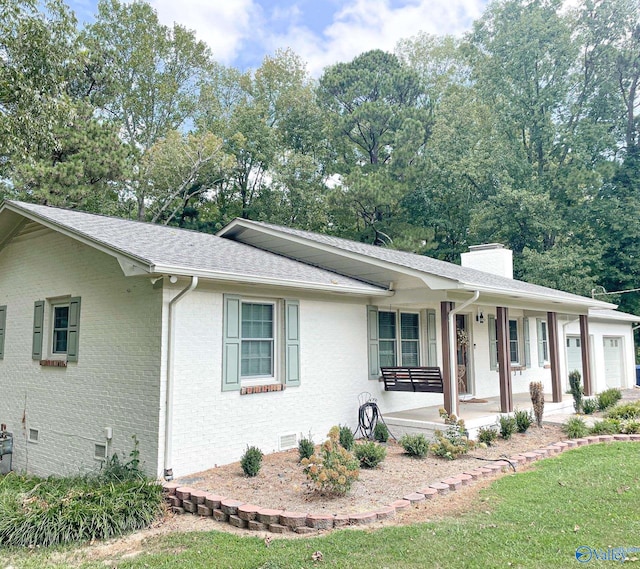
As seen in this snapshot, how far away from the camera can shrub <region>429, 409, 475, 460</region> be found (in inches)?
293

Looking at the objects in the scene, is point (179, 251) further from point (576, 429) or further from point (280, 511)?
point (576, 429)

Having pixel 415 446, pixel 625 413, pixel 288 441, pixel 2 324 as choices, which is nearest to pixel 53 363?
pixel 2 324

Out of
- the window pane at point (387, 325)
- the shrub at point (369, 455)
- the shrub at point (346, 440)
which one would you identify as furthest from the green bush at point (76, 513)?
the window pane at point (387, 325)

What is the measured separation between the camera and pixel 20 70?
10164 mm

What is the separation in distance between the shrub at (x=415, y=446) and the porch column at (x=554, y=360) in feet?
18.5

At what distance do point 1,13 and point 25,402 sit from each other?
7279mm

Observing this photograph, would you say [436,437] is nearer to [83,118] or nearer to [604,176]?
[83,118]

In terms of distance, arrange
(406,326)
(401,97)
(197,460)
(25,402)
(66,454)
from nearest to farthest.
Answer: (197,460) < (66,454) < (25,402) < (406,326) < (401,97)

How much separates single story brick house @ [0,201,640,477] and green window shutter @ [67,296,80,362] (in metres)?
0.02

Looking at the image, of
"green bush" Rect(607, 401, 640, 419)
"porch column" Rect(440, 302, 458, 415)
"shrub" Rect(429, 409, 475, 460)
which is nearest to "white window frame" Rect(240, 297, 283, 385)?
"shrub" Rect(429, 409, 475, 460)

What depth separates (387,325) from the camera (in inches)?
406

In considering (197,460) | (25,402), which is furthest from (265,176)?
(197,460)

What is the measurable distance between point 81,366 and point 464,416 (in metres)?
6.52

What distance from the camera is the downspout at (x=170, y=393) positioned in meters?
6.33
